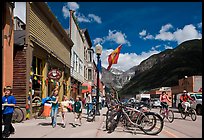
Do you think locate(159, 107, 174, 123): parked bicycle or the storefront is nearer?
the storefront

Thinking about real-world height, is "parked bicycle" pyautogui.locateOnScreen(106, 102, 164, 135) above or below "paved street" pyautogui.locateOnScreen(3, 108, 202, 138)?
above

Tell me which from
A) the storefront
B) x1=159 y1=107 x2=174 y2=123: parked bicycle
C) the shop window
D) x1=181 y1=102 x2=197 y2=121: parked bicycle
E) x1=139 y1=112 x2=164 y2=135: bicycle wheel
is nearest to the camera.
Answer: x1=139 y1=112 x2=164 y2=135: bicycle wheel

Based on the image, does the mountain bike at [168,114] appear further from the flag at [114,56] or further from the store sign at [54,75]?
the store sign at [54,75]

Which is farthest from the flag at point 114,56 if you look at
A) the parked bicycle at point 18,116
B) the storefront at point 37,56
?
the parked bicycle at point 18,116

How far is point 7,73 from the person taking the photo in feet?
51.1

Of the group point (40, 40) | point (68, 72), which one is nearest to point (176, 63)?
point (68, 72)

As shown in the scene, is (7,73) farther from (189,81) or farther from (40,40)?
(189,81)

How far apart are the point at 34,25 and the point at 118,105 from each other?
8.71 metres

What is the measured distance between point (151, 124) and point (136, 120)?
0.54 meters

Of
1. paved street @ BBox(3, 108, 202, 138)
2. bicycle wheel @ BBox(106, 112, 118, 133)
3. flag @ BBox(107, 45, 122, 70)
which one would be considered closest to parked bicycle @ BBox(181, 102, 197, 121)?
paved street @ BBox(3, 108, 202, 138)

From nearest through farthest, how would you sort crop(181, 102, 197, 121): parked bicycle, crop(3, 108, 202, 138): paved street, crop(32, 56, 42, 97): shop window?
crop(3, 108, 202, 138): paved street < crop(181, 102, 197, 121): parked bicycle < crop(32, 56, 42, 97): shop window

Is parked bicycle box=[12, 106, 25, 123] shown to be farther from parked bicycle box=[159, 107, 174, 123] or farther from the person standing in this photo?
parked bicycle box=[159, 107, 174, 123]

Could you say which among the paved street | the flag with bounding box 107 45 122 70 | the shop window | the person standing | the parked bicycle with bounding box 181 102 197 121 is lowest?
the paved street

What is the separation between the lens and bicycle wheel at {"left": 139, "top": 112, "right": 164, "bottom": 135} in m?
10.9
